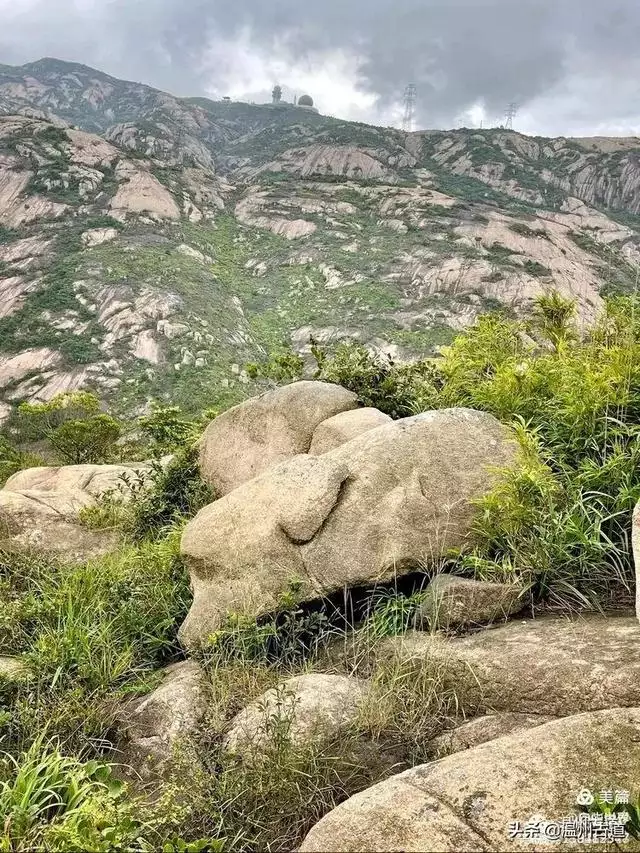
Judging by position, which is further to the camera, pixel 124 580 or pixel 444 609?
pixel 124 580

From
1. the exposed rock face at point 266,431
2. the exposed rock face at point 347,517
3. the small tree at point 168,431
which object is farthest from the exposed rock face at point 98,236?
the exposed rock face at point 347,517

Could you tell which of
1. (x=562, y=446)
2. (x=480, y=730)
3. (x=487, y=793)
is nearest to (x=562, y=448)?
(x=562, y=446)

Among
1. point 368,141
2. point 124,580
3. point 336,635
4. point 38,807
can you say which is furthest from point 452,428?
point 368,141

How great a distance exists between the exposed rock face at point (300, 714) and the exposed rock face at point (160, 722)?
1.04 feet

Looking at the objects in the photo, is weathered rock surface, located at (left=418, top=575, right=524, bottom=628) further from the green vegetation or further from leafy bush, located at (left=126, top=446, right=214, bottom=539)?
leafy bush, located at (left=126, top=446, right=214, bottom=539)

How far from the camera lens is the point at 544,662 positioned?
3.11m

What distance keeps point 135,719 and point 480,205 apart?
2731 inches

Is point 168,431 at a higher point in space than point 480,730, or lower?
higher

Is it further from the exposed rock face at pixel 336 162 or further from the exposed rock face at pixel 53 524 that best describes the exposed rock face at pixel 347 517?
the exposed rock face at pixel 336 162

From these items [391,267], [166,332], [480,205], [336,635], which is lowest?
[336,635]

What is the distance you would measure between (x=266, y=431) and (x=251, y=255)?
53973 mm

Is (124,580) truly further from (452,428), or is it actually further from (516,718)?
(516,718)

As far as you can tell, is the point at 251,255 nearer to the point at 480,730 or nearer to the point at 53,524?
the point at 53,524

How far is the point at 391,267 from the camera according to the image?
5128 centimetres
